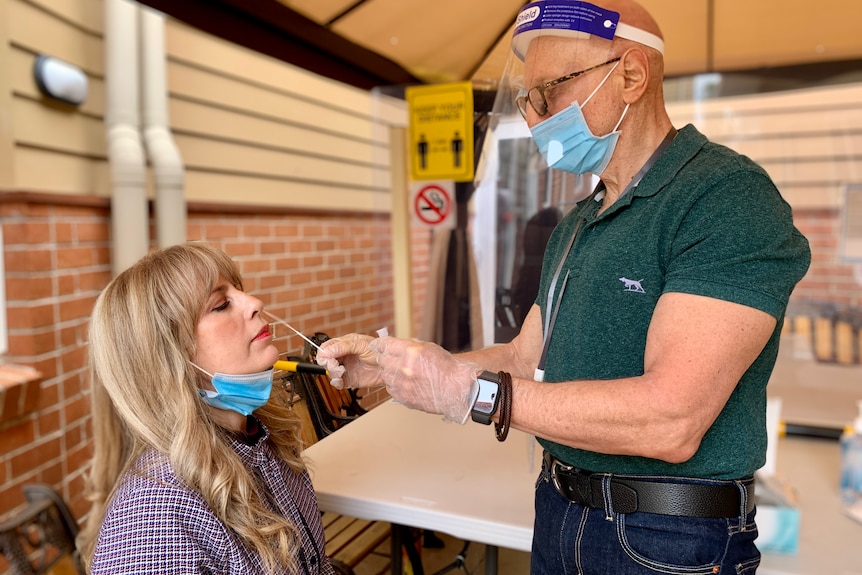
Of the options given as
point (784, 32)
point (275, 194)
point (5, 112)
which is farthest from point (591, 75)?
point (784, 32)

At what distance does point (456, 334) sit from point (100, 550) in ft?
5.28

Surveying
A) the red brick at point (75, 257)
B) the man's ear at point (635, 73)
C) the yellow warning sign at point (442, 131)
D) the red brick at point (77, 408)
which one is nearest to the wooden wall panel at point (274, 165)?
the yellow warning sign at point (442, 131)

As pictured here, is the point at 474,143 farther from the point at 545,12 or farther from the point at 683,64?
the point at 683,64

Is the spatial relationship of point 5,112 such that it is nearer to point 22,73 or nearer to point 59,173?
point 22,73

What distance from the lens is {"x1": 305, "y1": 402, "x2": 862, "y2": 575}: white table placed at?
160 centimetres

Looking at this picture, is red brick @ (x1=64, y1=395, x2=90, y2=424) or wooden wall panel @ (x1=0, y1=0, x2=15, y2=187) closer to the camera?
wooden wall panel @ (x1=0, y1=0, x2=15, y2=187)

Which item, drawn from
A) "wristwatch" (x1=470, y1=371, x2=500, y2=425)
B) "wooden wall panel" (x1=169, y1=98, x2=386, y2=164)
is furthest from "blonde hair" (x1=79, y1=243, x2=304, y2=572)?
"wooden wall panel" (x1=169, y1=98, x2=386, y2=164)

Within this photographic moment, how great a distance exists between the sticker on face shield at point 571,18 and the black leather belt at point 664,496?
820mm

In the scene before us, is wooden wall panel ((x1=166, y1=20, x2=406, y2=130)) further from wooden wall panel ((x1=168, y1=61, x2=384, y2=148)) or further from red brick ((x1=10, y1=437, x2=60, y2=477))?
red brick ((x1=10, y1=437, x2=60, y2=477))

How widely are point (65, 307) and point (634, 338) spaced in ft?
7.06

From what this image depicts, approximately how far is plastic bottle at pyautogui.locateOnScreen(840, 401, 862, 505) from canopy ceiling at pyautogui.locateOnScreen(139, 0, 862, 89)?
156 centimetres

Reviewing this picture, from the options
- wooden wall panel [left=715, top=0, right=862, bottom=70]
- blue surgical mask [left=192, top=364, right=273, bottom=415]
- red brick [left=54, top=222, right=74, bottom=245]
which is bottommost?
blue surgical mask [left=192, top=364, right=273, bottom=415]

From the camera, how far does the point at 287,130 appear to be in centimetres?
360

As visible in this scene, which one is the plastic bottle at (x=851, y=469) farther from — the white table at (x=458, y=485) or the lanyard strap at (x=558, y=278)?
the lanyard strap at (x=558, y=278)
